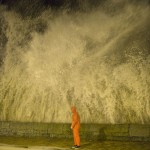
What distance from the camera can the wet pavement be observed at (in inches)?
413

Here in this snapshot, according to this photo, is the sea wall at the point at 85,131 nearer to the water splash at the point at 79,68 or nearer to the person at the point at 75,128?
the water splash at the point at 79,68

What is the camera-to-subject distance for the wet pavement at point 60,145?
10.5 m

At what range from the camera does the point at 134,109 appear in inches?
514

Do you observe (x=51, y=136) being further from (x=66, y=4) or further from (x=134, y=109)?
(x=66, y=4)

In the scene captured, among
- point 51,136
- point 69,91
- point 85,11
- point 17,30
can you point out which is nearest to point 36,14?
point 17,30

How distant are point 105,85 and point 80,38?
151 inches

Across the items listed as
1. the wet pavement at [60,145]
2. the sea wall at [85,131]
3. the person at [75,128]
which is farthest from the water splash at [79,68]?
the person at [75,128]

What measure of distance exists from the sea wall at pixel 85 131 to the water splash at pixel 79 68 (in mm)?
1054

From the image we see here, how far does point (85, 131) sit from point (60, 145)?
148cm

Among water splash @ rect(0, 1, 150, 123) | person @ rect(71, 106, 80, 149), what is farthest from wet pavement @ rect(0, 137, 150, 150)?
water splash @ rect(0, 1, 150, 123)

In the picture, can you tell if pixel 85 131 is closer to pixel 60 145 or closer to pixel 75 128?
pixel 60 145

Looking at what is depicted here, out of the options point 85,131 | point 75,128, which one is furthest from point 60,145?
point 85,131

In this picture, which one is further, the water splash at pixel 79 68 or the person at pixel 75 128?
the water splash at pixel 79 68

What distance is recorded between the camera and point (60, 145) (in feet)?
37.2
